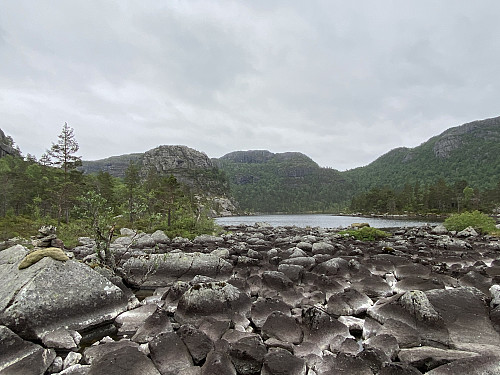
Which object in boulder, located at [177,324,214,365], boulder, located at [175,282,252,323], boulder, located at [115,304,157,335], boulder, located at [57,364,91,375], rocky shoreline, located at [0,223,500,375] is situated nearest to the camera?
boulder, located at [57,364,91,375]

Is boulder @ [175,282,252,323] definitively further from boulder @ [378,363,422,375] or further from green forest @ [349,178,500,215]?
green forest @ [349,178,500,215]

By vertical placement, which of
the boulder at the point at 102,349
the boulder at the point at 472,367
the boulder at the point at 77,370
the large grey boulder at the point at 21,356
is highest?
the boulder at the point at 472,367

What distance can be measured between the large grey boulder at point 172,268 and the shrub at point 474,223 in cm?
3977

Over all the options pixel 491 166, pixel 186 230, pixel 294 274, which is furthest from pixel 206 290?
pixel 491 166

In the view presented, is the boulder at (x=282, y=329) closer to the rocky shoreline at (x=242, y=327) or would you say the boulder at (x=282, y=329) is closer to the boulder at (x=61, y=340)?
the rocky shoreline at (x=242, y=327)

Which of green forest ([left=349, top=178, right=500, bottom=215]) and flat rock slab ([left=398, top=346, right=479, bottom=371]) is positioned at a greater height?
green forest ([left=349, top=178, right=500, bottom=215])

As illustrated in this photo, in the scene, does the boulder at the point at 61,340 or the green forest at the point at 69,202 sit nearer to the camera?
the boulder at the point at 61,340

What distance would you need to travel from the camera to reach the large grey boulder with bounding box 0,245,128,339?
872cm

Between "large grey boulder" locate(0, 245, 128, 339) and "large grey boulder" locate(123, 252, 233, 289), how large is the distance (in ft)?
13.6

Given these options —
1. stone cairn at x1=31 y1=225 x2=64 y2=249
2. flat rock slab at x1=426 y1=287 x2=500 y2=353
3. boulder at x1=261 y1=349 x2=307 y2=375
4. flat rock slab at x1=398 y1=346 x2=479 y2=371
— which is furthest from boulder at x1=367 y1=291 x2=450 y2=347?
stone cairn at x1=31 y1=225 x2=64 y2=249

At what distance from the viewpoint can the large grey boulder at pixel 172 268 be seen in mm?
15664

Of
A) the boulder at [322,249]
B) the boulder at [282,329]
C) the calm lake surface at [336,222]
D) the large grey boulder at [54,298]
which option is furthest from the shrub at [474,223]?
the large grey boulder at [54,298]

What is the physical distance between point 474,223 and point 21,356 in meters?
51.5

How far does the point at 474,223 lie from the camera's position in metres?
41.3
